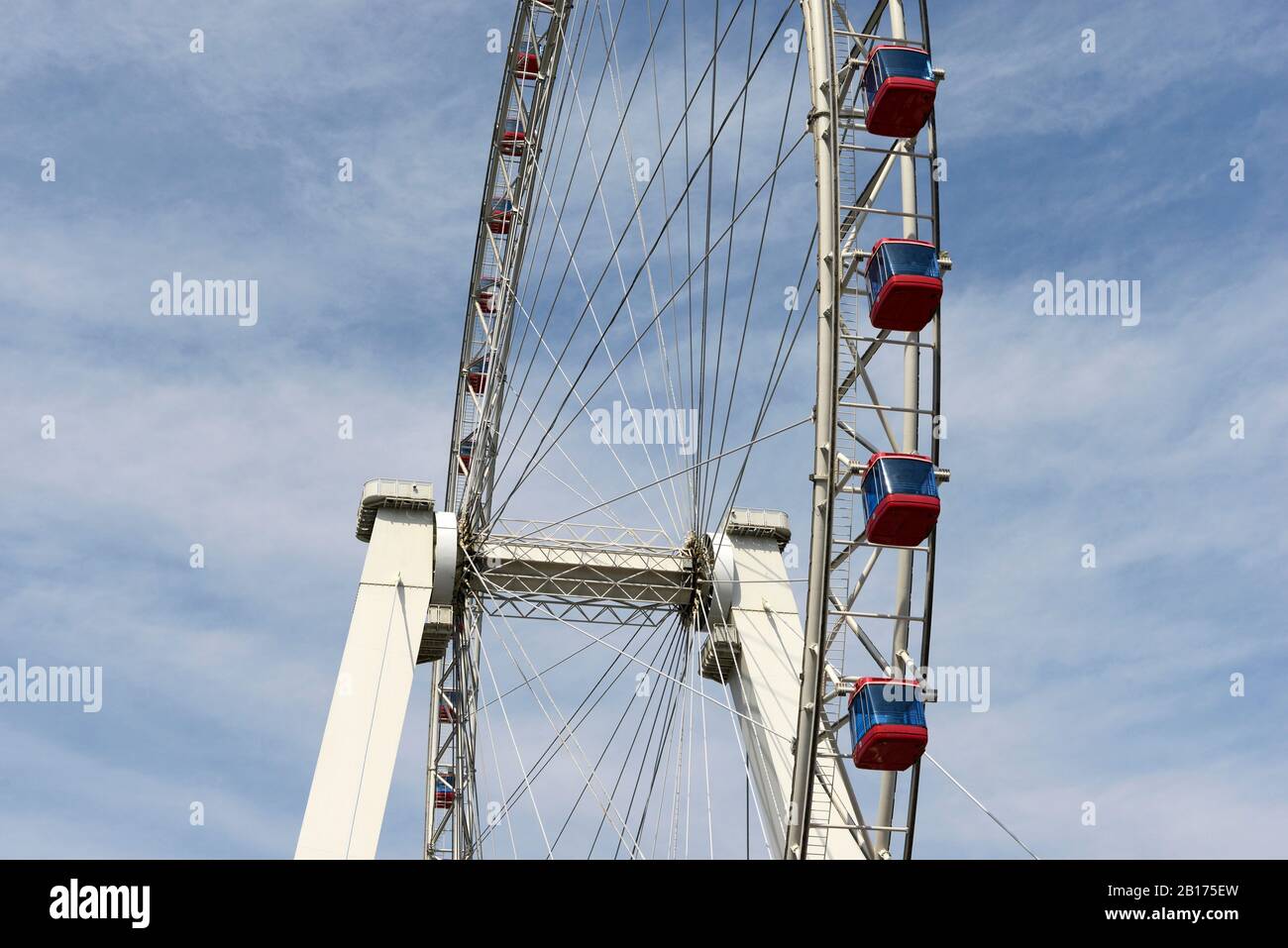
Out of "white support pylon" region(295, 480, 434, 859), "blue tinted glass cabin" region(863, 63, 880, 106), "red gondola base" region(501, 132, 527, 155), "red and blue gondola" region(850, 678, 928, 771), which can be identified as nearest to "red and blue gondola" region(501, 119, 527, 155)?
"red gondola base" region(501, 132, 527, 155)

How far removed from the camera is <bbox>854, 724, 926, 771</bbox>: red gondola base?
22.9 m

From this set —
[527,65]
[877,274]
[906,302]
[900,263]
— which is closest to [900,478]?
[906,302]

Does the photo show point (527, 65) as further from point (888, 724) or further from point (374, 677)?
point (888, 724)

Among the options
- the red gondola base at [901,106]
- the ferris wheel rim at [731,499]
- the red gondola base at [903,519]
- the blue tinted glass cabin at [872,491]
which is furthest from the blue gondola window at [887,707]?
the red gondola base at [901,106]

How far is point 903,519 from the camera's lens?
77.2ft

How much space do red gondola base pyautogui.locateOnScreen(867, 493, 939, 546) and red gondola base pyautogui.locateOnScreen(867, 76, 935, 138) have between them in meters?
5.90

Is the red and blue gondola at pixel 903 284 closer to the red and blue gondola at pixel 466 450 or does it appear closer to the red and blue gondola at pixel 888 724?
the red and blue gondola at pixel 888 724

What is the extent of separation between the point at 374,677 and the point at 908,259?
509 inches

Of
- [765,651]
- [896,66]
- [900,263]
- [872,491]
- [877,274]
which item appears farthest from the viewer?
[765,651]

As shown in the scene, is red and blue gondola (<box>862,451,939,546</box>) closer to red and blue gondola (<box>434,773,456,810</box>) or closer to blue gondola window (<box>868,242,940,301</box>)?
blue gondola window (<box>868,242,940,301</box>)

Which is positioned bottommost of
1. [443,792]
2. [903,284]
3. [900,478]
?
[443,792]

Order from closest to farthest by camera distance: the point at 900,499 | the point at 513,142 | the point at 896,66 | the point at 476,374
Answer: the point at 900,499 < the point at 896,66 < the point at 513,142 < the point at 476,374
